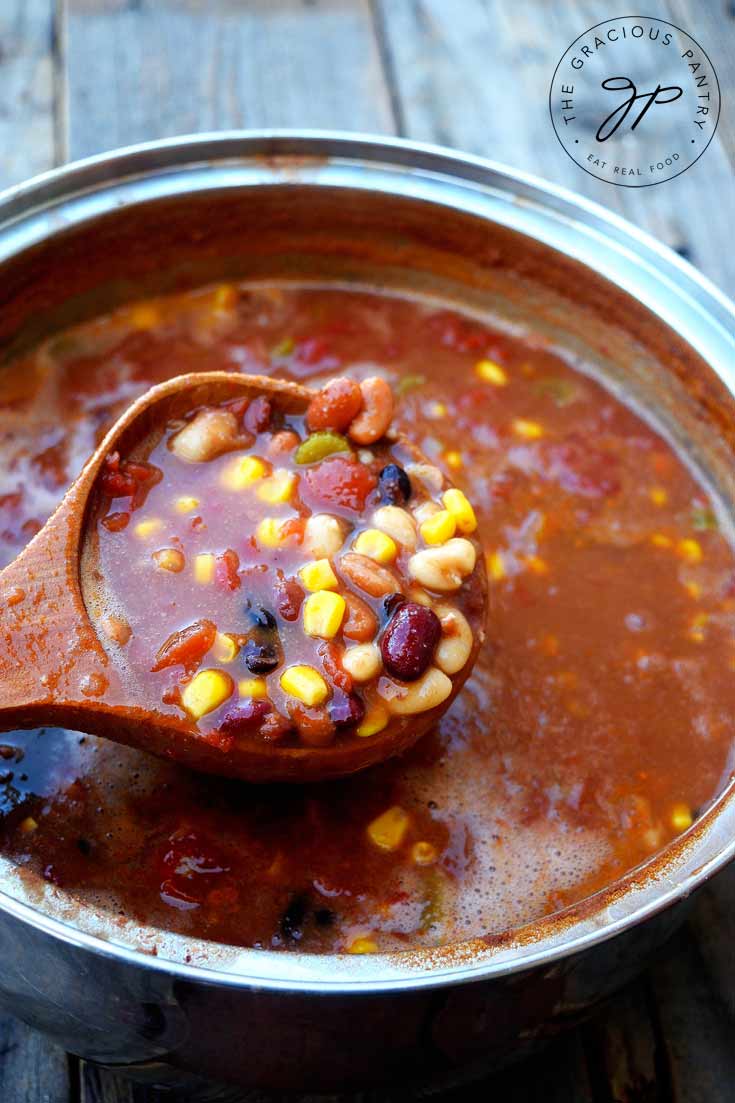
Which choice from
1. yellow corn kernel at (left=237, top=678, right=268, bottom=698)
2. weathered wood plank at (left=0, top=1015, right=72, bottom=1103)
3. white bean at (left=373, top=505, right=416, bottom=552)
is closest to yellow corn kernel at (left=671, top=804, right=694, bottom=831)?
white bean at (left=373, top=505, right=416, bottom=552)

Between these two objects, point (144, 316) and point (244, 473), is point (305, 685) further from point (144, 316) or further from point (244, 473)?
point (144, 316)

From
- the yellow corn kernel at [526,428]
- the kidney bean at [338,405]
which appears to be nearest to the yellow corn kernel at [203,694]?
the kidney bean at [338,405]

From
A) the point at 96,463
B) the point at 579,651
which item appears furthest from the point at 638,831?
the point at 96,463

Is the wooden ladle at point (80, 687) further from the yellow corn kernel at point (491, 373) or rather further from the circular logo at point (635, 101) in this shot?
the circular logo at point (635, 101)

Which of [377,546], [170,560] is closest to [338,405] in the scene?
[377,546]

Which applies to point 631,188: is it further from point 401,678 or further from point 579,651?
point 401,678
